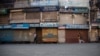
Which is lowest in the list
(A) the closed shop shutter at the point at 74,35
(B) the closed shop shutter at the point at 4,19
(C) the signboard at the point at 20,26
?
(A) the closed shop shutter at the point at 74,35

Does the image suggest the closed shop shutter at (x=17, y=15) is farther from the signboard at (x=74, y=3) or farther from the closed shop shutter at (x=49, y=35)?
the signboard at (x=74, y=3)

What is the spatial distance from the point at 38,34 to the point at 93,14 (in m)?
9.57

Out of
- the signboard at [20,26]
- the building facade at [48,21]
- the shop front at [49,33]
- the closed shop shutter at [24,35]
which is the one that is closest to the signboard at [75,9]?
the building facade at [48,21]

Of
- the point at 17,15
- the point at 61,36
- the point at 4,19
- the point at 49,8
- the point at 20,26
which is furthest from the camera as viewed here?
the point at 4,19

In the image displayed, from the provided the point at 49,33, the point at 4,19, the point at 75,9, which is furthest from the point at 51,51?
the point at 4,19

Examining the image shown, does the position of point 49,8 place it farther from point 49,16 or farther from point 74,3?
point 74,3

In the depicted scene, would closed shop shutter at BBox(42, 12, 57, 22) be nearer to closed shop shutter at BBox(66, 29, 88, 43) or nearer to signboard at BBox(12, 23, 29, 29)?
signboard at BBox(12, 23, 29, 29)

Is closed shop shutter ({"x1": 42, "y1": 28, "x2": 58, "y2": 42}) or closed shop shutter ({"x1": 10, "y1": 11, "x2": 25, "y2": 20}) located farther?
closed shop shutter ({"x1": 10, "y1": 11, "x2": 25, "y2": 20})

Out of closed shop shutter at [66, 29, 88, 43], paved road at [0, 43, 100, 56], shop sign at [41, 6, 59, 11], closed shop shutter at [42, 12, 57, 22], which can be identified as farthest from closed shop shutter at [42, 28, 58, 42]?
paved road at [0, 43, 100, 56]

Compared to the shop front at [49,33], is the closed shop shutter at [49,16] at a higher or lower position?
higher

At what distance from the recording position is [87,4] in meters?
49.2

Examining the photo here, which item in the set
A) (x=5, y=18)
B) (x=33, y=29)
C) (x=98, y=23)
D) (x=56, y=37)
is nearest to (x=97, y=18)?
(x=98, y=23)

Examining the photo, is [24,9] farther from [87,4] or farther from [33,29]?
[87,4]

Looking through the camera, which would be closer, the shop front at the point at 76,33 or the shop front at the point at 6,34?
the shop front at the point at 76,33
